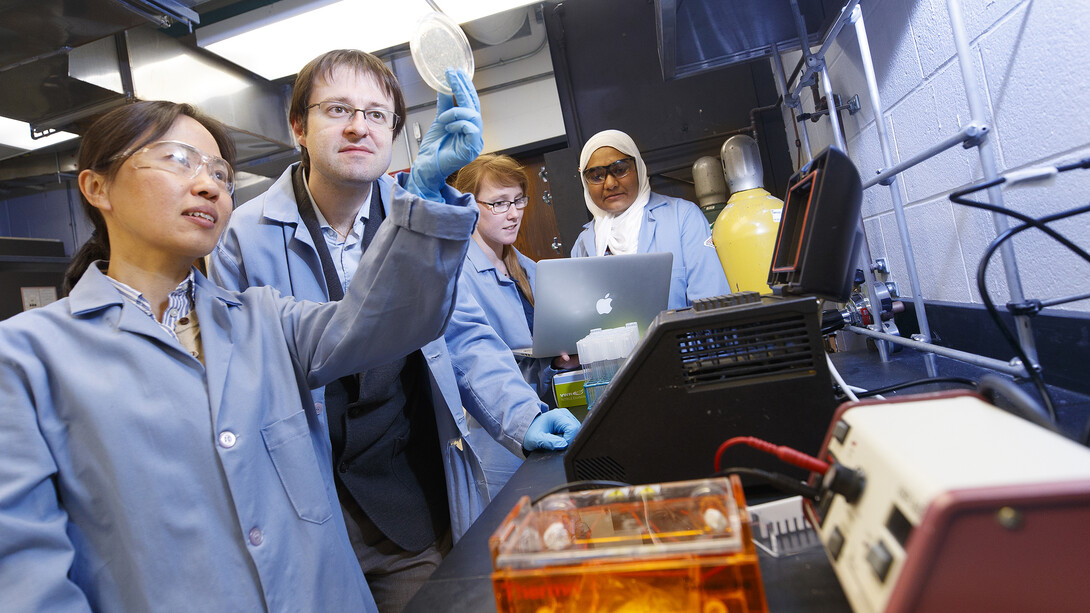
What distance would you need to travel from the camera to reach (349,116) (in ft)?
4.31

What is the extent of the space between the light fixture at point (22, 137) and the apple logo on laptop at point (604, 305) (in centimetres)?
341

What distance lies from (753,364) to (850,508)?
28cm

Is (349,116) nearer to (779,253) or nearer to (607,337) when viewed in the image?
(607,337)

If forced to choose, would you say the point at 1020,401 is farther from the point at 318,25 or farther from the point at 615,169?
the point at 318,25

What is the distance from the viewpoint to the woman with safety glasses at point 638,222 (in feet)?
8.02

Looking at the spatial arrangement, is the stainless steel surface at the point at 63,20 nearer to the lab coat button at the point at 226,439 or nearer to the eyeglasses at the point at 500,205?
the eyeglasses at the point at 500,205

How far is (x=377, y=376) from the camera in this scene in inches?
48.4

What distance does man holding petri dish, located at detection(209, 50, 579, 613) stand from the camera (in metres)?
1.23

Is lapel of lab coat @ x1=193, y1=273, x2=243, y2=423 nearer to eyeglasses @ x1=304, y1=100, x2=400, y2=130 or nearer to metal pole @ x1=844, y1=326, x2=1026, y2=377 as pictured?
eyeglasses @ x1=304, y1=100, x2=400, y2=130

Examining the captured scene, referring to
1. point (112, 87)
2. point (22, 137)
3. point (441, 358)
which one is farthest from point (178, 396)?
point (22, 137)

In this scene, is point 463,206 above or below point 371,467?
above

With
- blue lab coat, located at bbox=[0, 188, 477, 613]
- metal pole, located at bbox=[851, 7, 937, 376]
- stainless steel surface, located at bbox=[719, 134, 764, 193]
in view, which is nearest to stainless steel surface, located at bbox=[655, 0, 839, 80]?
metal pole, located at bbox=[851, 7, 937, 376]

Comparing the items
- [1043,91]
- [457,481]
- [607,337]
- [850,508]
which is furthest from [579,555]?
[1043,91]

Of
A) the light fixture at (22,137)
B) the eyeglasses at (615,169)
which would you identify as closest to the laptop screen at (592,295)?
the eyeglasses at (615,169)
